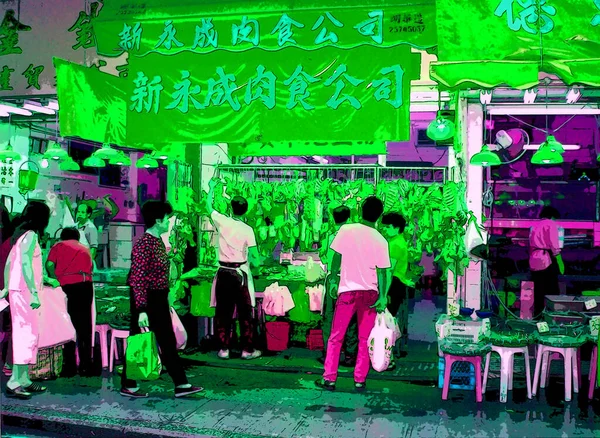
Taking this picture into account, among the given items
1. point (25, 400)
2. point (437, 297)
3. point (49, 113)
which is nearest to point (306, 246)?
point (25, 400)

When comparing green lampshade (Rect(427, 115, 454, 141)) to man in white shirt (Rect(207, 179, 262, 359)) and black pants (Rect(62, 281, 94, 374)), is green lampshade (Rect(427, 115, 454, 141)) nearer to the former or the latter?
man in white shirt (Rect(207, 179, 262, 359))

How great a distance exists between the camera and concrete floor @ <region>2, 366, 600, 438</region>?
5.85 meters

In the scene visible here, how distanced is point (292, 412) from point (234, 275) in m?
2.41

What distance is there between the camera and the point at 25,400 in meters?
6.68

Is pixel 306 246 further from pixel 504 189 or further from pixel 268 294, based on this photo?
pixel 504 189

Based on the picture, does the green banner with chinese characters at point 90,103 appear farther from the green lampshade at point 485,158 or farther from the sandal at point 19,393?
the green lampshade at point 485,158

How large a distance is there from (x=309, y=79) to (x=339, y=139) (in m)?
0.73

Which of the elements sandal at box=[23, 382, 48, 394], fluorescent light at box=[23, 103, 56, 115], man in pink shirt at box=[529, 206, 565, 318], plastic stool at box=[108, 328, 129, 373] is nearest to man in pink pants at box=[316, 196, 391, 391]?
plastic stool at box=[108, 328, 129, 373]

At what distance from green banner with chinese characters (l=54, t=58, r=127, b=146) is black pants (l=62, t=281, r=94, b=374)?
1.86 m

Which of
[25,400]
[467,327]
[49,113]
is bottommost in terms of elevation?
[25,400]

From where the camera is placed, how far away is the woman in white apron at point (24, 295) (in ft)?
22.4

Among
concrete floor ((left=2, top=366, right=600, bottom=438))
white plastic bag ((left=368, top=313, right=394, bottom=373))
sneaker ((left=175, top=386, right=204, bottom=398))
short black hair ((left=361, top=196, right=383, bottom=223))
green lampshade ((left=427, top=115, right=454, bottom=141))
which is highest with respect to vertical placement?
green lampshade ((left=427, top=115, right=454, bottom=141))

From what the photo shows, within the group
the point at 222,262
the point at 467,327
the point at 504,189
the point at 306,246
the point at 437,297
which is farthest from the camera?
the point at 437,297

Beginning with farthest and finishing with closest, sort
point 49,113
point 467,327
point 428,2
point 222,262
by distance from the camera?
point 49,113, point 222,262, point 467,327, point 428,2
